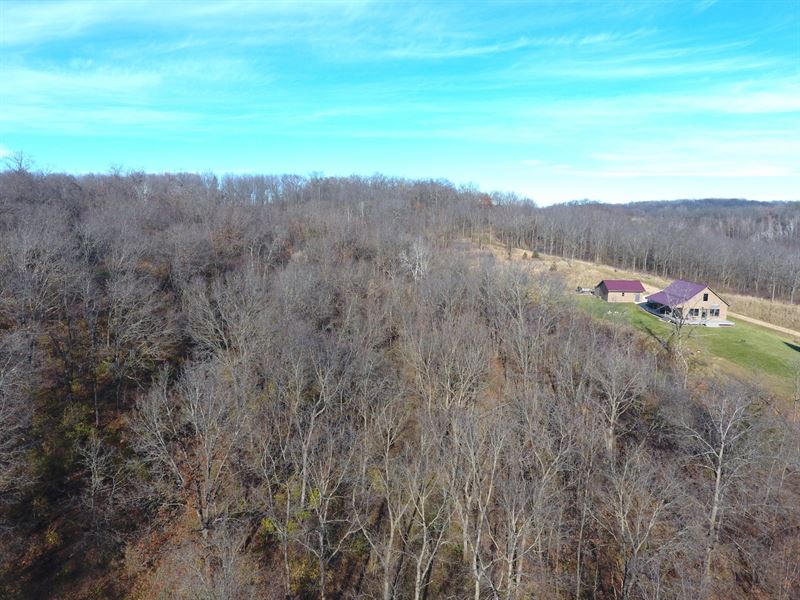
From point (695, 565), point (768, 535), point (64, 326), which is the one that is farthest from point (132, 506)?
point (768, 535)

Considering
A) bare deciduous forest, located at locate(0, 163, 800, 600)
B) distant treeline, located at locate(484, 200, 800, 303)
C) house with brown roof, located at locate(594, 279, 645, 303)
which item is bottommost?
bare deciduous forest, located at locate(0, 163, 800, 600)

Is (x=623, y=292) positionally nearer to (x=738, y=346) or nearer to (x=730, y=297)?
(x=738, y=346)

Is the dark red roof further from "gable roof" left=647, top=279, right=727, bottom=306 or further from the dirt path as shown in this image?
the dirt path

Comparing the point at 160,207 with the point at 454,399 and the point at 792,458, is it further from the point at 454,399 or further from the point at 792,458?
the point at 792,458

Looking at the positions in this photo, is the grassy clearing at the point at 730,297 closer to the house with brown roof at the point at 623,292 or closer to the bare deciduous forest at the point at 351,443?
the house with brown roof at the point at 623,292

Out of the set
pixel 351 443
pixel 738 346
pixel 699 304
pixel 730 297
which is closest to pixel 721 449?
pixel 351 443

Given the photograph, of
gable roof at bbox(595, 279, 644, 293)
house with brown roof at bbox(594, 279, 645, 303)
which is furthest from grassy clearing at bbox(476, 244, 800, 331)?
house with brown roof at bbox(594, 279, 645, 303)
